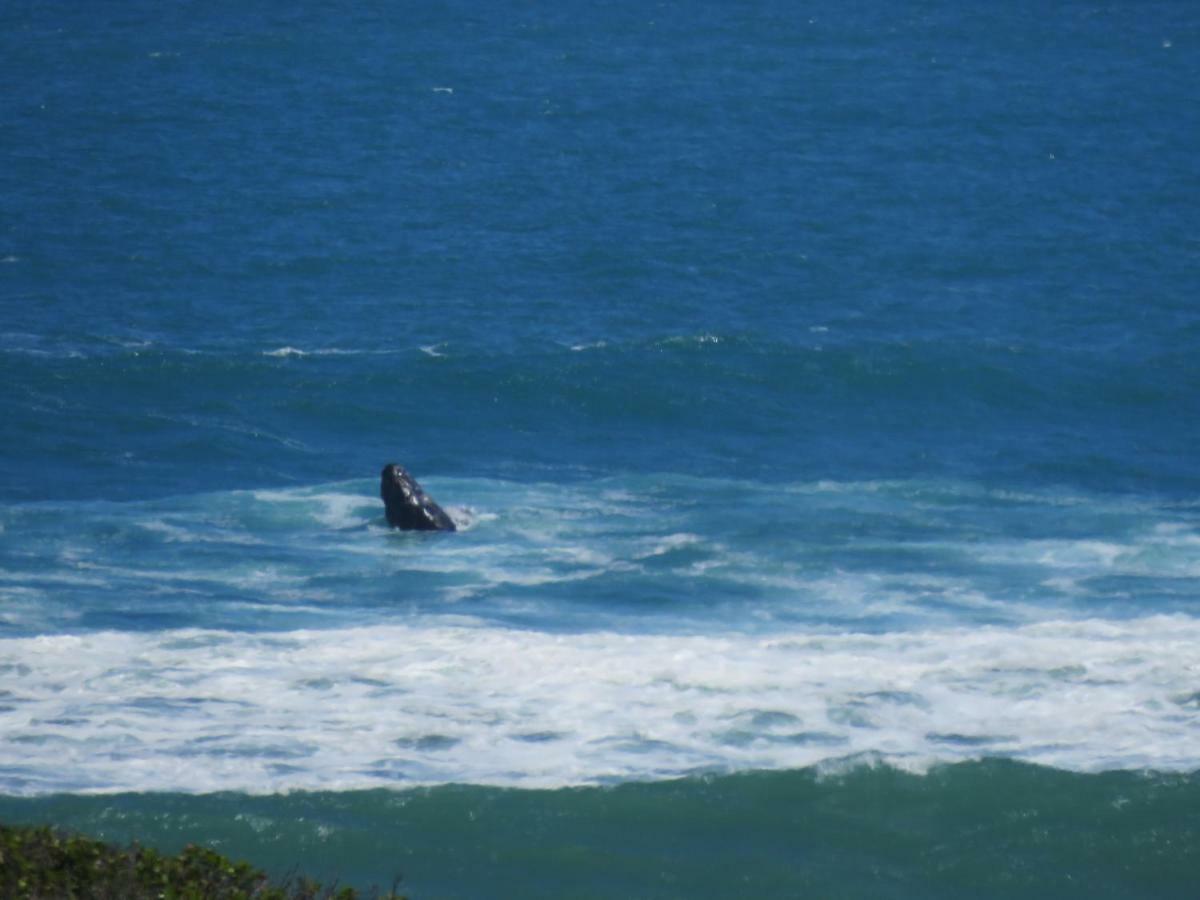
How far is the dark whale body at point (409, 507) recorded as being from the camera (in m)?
27.0

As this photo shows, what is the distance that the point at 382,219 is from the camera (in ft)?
160

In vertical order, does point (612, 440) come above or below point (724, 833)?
above

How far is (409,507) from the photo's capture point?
1065 inches

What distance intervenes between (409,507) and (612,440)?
781cm

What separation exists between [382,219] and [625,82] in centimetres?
1653

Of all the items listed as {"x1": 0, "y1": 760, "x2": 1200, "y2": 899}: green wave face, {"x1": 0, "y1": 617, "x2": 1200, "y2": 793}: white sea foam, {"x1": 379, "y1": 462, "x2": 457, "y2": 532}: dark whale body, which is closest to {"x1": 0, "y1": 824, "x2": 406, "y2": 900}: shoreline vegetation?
{"x1": 0, "y1": 760, "x2": 1200, "y2": 899}: green wave face

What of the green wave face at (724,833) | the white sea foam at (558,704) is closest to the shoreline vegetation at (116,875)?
Result: the green wave face at (724,833)

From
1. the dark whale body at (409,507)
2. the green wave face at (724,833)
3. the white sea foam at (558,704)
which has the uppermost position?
the dark whale body at (409,507)

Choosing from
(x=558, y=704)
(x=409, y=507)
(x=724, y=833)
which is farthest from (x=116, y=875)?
(x=409, y=507)

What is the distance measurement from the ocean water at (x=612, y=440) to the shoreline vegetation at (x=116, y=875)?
4.00 metres

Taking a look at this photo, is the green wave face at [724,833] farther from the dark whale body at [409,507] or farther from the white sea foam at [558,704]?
the dark whale body at [409,507]

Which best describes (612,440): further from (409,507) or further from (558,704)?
(558,704)

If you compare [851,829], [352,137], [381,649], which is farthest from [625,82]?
[851,829]

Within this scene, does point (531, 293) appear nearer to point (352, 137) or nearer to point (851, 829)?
point (352, 137)
